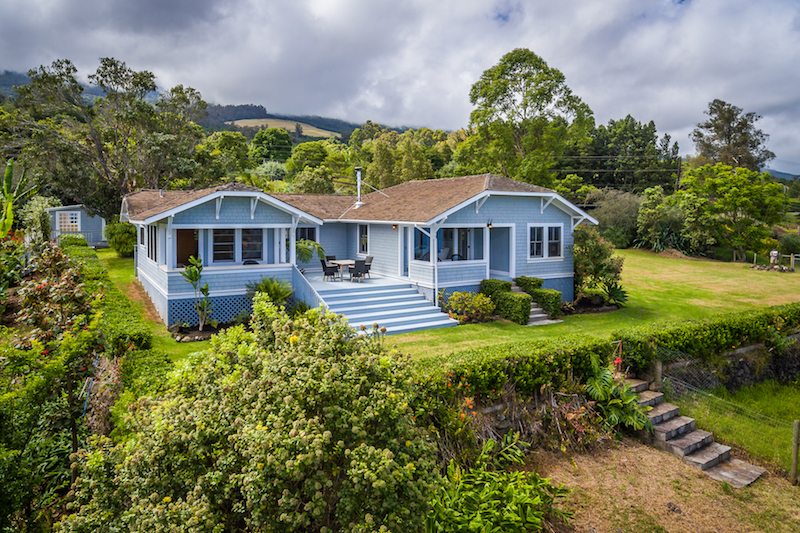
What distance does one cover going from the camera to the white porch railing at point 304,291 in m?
14.5

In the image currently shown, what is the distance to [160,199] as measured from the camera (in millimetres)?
20234

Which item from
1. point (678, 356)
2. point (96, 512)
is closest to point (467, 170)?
point (678, 356)

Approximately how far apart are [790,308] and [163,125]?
35.4 metres

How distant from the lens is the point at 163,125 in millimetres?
32500

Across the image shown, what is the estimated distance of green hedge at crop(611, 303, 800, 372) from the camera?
9914 mm

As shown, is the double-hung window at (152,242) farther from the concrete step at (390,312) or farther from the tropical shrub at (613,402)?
the tropical shrub at (613,402)

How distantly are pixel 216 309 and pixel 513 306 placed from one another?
385 inches

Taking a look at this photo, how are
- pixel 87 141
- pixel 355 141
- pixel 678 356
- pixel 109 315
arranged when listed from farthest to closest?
pixel 355 141
pixel 87 141
pixel 678 356
pixel 109 315


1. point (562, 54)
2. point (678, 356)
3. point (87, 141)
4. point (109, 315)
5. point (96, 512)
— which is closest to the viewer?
point (96, 512)

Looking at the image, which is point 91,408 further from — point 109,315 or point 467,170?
point 467,170

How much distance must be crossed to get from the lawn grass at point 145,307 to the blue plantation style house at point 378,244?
1.54 feet

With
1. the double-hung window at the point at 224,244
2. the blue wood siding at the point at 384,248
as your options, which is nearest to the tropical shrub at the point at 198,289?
the double-hung window at the point at 224,244

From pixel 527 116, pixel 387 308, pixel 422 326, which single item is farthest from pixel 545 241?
pixel 527 116

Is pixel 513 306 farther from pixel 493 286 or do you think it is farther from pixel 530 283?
pixel 530 283
